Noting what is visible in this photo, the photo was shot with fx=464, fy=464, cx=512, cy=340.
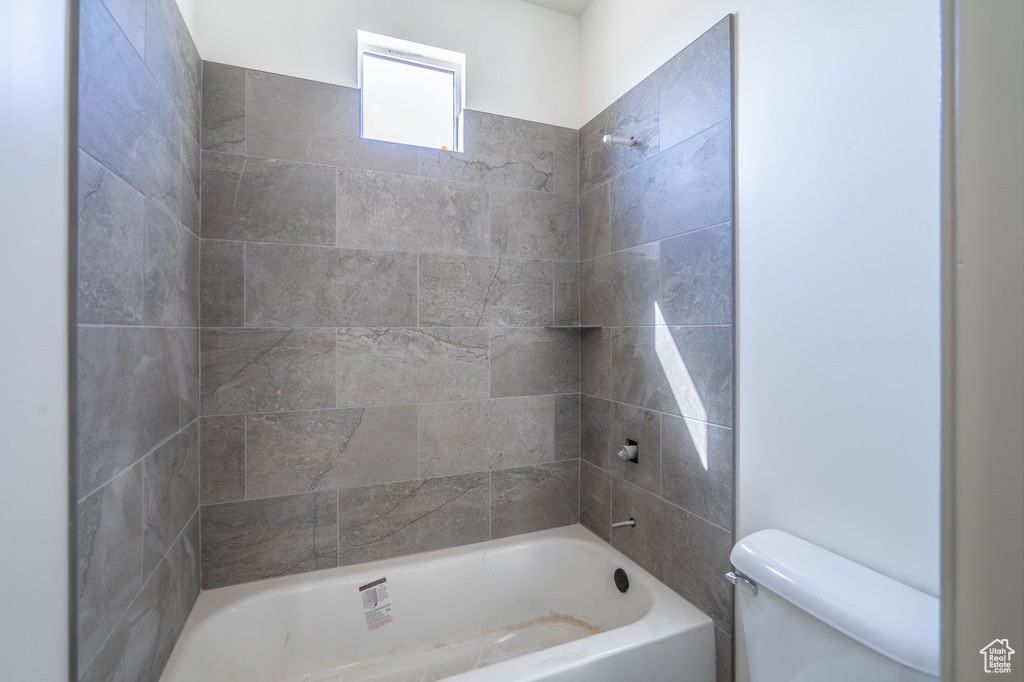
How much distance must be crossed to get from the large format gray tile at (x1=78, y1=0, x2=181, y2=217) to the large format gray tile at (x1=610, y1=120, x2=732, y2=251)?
4.75 feet

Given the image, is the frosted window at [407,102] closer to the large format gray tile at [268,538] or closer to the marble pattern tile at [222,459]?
the marble pattern tile at [222,459]

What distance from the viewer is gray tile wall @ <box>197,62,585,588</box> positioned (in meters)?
1.59

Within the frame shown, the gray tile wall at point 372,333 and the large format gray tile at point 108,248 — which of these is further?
the gray tile wall at point 372,333

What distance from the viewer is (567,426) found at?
6.81 ft

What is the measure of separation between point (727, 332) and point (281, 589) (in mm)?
1672

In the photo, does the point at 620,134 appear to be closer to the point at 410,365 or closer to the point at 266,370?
the point at 410,365

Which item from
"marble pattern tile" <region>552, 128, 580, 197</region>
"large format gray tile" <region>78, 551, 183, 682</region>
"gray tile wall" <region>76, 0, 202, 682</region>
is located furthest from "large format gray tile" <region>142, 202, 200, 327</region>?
"marble pattern tile" <region>552, 128, 580, 197</region>

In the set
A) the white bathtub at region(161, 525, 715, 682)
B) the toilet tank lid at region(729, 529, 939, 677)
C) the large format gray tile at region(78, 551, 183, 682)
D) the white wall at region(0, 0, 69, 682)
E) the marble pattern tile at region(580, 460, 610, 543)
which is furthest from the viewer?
the marble pattern tile at region(580, 460, 610, 543)

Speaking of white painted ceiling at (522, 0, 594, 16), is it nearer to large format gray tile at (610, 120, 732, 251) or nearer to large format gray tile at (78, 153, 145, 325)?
large format gray tile at (610, 120, 732, 251)

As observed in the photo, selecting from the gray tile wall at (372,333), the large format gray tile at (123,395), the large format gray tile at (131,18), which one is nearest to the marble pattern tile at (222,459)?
the gray tile wall at (372,333)

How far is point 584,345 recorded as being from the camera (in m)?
2.05

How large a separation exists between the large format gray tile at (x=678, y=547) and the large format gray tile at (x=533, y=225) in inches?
39.7

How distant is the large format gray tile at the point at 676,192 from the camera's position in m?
1.33

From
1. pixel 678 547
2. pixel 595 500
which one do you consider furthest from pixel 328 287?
pixel 678 547
